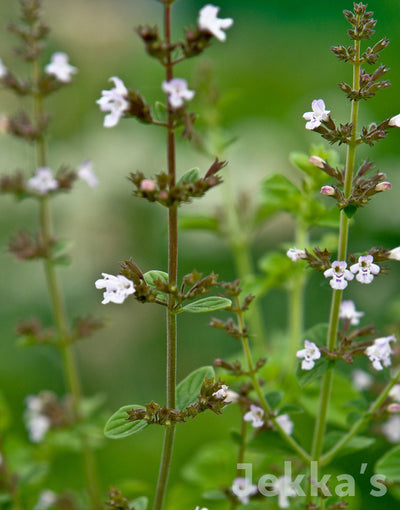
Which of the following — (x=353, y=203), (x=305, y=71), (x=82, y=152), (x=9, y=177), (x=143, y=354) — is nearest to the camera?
(x=353, y=203)

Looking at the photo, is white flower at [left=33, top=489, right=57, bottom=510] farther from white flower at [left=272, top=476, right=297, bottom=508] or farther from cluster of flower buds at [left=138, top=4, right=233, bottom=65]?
cluster of flower buds at [left=138, top=4, right=233, bottom=65]

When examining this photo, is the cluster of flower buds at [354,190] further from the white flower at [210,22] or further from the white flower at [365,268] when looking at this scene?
the white flower at [210,22]

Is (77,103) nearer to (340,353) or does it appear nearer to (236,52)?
(236,52)

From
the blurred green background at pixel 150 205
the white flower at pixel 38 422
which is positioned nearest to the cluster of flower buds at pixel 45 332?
the white flower at pixel 38 422

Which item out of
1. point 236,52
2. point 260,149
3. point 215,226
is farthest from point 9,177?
point 236,52

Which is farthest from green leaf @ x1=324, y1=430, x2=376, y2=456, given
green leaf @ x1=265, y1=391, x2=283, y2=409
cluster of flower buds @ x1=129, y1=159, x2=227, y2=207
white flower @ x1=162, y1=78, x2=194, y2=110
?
white flower @ x1=162, y1=78, x2=194, y2=110

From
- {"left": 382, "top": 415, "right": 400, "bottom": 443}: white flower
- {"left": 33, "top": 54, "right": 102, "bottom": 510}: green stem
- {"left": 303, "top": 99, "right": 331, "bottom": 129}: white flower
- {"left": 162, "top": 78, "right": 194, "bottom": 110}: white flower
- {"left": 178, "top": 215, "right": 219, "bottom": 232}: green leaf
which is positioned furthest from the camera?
{"left": 178, "top": 215, "right": 219, "bottom": 232}: green leaf

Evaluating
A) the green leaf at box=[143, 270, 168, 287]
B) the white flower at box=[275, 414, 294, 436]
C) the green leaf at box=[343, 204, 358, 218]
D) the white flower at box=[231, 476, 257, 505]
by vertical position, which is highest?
the green leaf at box=[343, 204, 358, 218]
